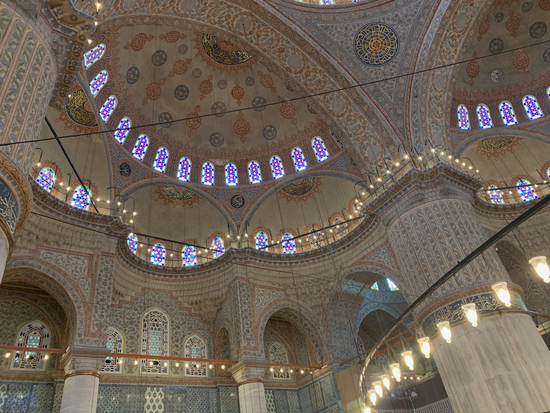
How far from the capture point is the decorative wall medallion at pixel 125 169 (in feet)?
44.3

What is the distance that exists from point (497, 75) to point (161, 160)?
42.7 feet

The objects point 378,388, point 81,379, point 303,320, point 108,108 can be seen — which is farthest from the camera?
point 303,320

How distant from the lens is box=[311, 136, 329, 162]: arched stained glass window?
51.3 feet

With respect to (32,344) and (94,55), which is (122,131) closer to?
(94,55)

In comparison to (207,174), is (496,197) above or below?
below

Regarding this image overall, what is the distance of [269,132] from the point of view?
647 inches

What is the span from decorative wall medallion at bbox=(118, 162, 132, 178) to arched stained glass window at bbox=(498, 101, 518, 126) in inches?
538

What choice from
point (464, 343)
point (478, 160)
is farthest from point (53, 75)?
point (478, 160)

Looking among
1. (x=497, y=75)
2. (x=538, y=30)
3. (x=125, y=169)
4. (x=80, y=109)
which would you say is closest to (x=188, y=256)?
(x=125, y=169)

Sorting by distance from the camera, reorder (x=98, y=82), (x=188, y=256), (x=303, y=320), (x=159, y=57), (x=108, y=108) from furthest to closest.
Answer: (x=188, y=256), (x=159, y=57), (x=303, y=320), (x=108, y=108), (x=98, y=82)

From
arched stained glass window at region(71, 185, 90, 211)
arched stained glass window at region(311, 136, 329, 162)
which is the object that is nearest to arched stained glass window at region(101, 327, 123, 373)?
arched stained glass window at region(71, 185, 90, 211)

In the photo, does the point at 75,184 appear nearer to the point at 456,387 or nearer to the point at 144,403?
the point at 144,403

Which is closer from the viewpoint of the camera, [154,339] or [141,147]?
[154,339]

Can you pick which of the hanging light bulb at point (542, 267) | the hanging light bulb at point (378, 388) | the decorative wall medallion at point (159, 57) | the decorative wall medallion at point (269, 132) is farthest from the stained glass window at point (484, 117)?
the hanging light bulb at point (542, 267)
